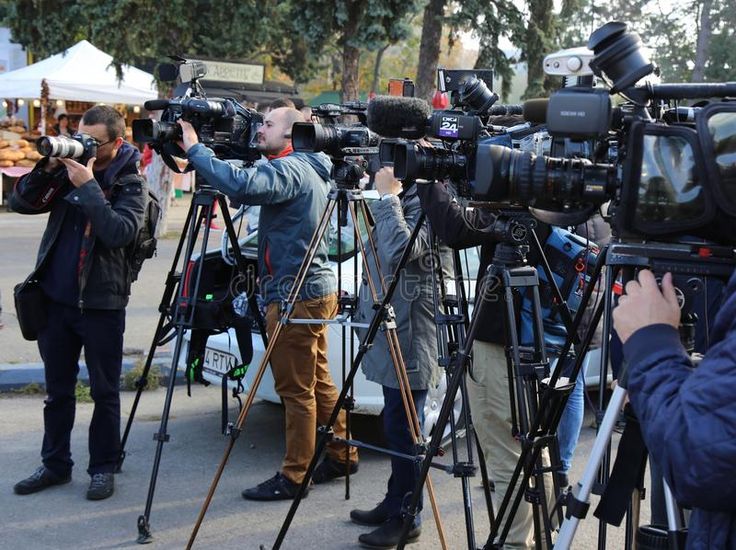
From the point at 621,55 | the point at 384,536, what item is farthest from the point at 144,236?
the point at 621,55

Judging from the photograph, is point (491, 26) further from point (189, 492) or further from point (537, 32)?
point (189, 492)

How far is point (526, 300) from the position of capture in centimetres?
386

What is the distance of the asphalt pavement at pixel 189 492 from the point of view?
4410 mm

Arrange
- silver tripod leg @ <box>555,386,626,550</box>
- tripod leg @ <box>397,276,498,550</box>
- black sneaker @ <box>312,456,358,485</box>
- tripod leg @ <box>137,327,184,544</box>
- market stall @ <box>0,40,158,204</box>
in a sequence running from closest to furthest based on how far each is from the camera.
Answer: silver tripod leg @ <box>555,386,626,550</box> → tripod leg @ <box>397,276,498,550</box> → tripod leg @ <box>137,327,184,544</box> → black sneaker @ <box>312,456,358,485</box> → market stall @ <box>0,40,158,204</box>

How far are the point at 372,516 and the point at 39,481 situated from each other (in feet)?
6.00

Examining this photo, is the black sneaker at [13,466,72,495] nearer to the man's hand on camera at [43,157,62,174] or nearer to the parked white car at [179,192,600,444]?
the parked white car at [179,192,600,444]

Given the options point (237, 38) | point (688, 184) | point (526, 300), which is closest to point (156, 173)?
point (237, 38)

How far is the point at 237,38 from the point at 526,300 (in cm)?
1524

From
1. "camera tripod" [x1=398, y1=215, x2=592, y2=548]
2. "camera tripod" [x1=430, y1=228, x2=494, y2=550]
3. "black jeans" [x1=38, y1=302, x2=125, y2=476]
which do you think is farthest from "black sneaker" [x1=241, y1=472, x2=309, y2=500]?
"camera tripod" [x1=398, y1=215, x2=592, y2=548]

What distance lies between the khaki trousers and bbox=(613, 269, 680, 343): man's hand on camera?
1.73 m

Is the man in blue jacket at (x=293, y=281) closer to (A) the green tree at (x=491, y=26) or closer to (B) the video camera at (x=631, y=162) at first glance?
(B) the video camera at (x=631, y=162)

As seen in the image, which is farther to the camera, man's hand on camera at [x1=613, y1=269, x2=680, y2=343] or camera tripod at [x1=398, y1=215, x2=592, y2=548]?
camera tripod at [x1=398, y1=215, x2=592, y2=548]

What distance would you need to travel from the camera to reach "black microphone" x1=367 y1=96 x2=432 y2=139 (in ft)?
10.8

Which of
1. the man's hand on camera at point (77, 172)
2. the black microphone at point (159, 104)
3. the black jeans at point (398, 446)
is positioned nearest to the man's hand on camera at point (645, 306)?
the black jeans at point (398, 446)
